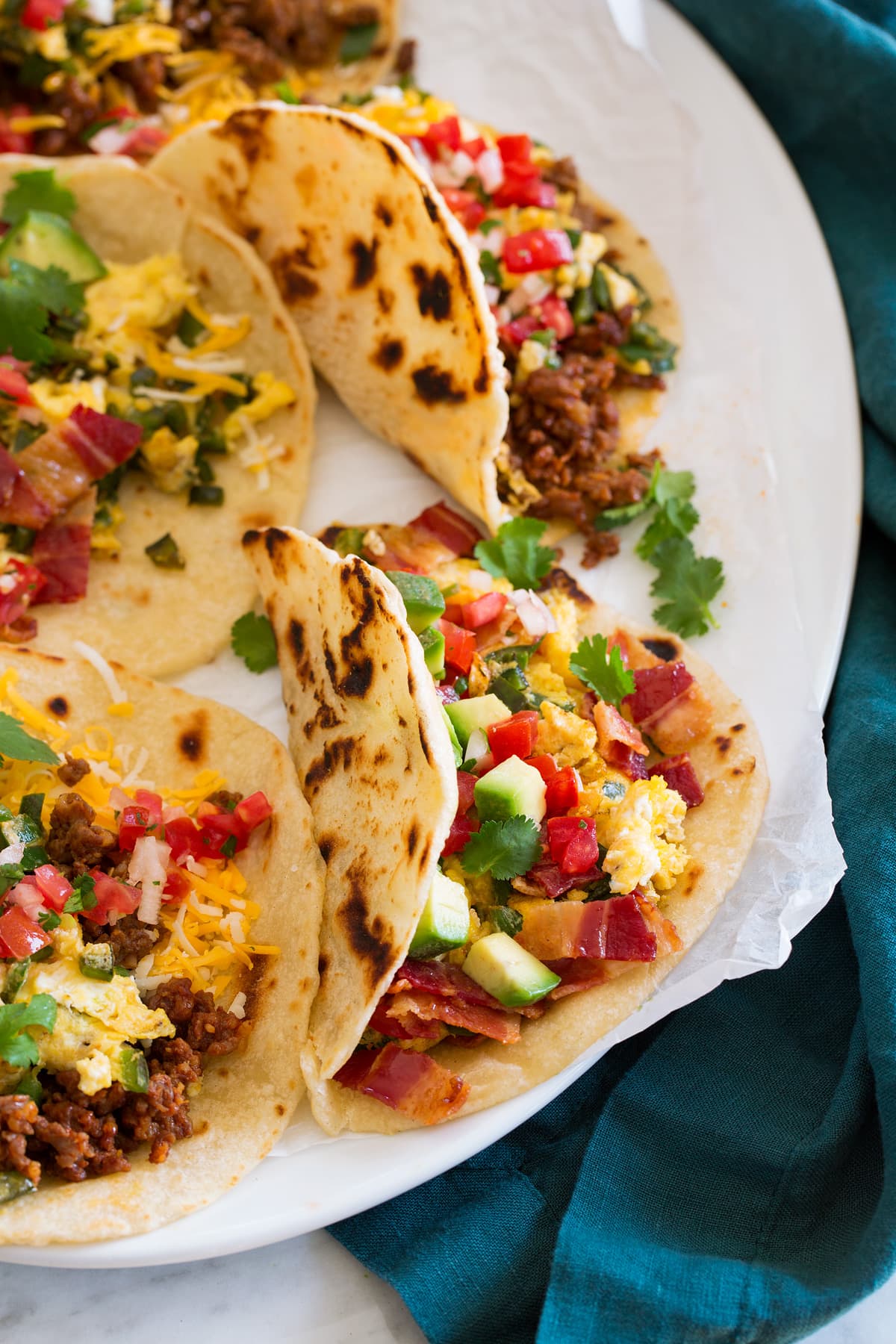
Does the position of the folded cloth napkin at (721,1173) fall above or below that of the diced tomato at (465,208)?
below

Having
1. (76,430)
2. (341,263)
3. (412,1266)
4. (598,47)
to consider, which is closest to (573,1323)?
(412,1266)

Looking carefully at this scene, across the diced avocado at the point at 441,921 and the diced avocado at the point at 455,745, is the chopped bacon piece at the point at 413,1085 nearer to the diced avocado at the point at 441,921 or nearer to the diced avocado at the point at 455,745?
the diced avocado at the point at 441,921

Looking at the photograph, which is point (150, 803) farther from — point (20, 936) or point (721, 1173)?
point (721, 1173)

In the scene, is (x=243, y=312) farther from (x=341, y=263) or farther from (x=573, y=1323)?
(x=573, y=1323)

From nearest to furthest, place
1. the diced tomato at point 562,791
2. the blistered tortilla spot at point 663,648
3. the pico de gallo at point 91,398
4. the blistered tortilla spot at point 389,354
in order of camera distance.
→ the diced tomato at point 562,791, the blistered tortilla spot at point 663,648, the pico de gallo at point 91,398, the blistered tortilla spot at point 389,354

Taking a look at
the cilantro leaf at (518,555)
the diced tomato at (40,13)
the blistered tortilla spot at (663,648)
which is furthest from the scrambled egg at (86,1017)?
the diced tomato at (40,13)

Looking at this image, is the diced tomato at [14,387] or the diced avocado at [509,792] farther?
the diced tomato at [14,387]

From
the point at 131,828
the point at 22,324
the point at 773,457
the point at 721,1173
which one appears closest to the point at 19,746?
the point at 131,828

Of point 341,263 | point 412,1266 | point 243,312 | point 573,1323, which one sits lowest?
point 412,1266
